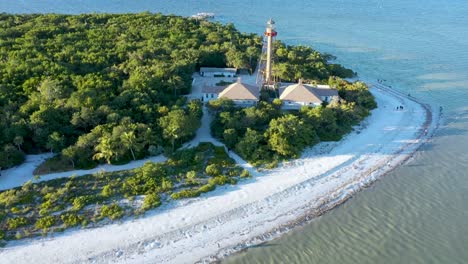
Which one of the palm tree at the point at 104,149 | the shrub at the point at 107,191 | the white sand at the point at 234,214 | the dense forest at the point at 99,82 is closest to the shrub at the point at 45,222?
the white sand at the point at 234,214

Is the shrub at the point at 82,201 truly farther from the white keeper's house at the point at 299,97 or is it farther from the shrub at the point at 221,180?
the white keeper's house at the point at 299,97

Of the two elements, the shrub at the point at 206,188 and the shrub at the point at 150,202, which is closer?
the shrub at the point at 150,202

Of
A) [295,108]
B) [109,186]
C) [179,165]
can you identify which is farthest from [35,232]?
[295,108]

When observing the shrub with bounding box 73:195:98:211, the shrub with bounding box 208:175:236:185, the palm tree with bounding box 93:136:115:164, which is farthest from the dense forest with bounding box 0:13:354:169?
the shrub with bounding box 208:175:236:185

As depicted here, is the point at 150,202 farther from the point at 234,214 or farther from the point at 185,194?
the point at 234,214

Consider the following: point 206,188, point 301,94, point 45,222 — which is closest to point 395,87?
point 301,94

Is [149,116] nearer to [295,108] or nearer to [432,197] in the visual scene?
[295,108]

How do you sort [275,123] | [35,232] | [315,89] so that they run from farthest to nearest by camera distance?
[315,89] → [275,123] → [35,232]

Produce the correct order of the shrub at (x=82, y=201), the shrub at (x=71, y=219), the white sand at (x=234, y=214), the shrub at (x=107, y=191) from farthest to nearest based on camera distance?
the shrub at (x=107, y=191), the shrub at (x=82, y=201), the shrub at (x=71, y=219), the white sand at (x=234, y=214)
